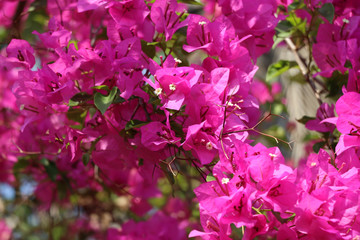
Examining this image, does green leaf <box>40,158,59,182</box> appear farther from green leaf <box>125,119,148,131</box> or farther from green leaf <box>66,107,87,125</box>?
green leaf <box>125,119,148,131</box>

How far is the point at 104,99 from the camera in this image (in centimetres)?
91

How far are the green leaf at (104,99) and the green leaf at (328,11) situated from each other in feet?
1.78

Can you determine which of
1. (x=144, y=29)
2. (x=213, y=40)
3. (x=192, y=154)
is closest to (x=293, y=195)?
(x=192, y=154)

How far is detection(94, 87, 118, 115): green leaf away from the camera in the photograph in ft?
2.92

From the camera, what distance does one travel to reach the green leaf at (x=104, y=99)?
2.92 ft

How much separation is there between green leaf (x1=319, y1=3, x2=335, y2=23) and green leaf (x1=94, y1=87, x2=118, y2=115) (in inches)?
21.4

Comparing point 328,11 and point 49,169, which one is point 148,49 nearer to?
point 328,11

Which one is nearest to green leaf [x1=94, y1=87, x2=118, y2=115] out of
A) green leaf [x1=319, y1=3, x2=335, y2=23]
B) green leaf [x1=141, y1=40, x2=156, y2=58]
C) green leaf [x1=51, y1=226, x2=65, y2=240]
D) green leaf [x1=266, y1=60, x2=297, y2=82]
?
green leaf [x1=141, y1=40, x2=156, y2=58]

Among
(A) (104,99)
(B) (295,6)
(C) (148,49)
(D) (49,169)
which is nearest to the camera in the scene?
(A) (104,99)

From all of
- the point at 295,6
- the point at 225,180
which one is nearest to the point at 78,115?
the point at 225,180

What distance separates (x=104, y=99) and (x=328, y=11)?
584 mm

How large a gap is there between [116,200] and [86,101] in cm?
173

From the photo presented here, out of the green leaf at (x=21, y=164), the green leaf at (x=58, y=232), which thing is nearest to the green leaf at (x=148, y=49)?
the green leaf at (x=21, y=164)

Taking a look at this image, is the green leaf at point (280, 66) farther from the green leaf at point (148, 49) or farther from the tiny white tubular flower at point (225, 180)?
the tiny white tubular flower at point (225, 180)
